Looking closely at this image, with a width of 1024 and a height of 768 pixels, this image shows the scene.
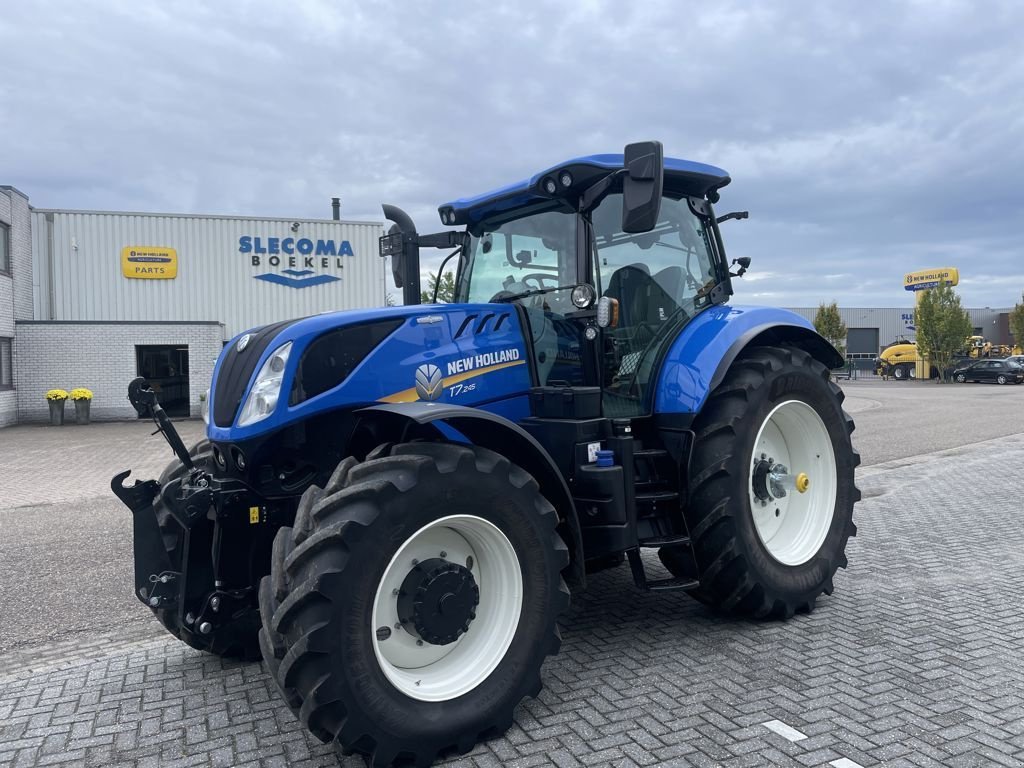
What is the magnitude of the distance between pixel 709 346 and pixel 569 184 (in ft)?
3.85

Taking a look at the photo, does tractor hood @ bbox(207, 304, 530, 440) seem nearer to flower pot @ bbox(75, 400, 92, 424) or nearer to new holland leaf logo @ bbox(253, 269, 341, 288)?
flower pot @ bbox(75, 400, 92, 424)

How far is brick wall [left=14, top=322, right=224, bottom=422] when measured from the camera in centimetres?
2048

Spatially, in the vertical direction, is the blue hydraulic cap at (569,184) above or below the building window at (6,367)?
above

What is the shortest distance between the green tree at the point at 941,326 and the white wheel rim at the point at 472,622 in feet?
141

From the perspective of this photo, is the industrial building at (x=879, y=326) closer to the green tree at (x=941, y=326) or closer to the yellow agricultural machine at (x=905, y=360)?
the yellow agricultural machine at (x=905, y=360)

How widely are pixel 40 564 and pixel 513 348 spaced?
4777mm

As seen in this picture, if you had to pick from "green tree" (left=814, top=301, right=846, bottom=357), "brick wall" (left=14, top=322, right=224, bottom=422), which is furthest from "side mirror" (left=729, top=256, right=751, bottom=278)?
"green tree" (left=814, top=301, right=846, bottom=357)

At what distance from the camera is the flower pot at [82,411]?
20.2 m

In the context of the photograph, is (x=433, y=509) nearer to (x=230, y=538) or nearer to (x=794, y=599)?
(x=230, y=538)

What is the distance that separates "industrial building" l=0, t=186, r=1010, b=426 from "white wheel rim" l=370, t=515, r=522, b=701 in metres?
19.4

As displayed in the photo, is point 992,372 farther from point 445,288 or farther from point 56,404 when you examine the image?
point 445,288

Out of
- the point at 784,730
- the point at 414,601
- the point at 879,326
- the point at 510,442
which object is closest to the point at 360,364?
the point at 510,442

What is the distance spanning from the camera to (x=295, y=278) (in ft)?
77.4

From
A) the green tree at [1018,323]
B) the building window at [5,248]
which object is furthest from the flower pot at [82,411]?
the green tree at [1018,323]
